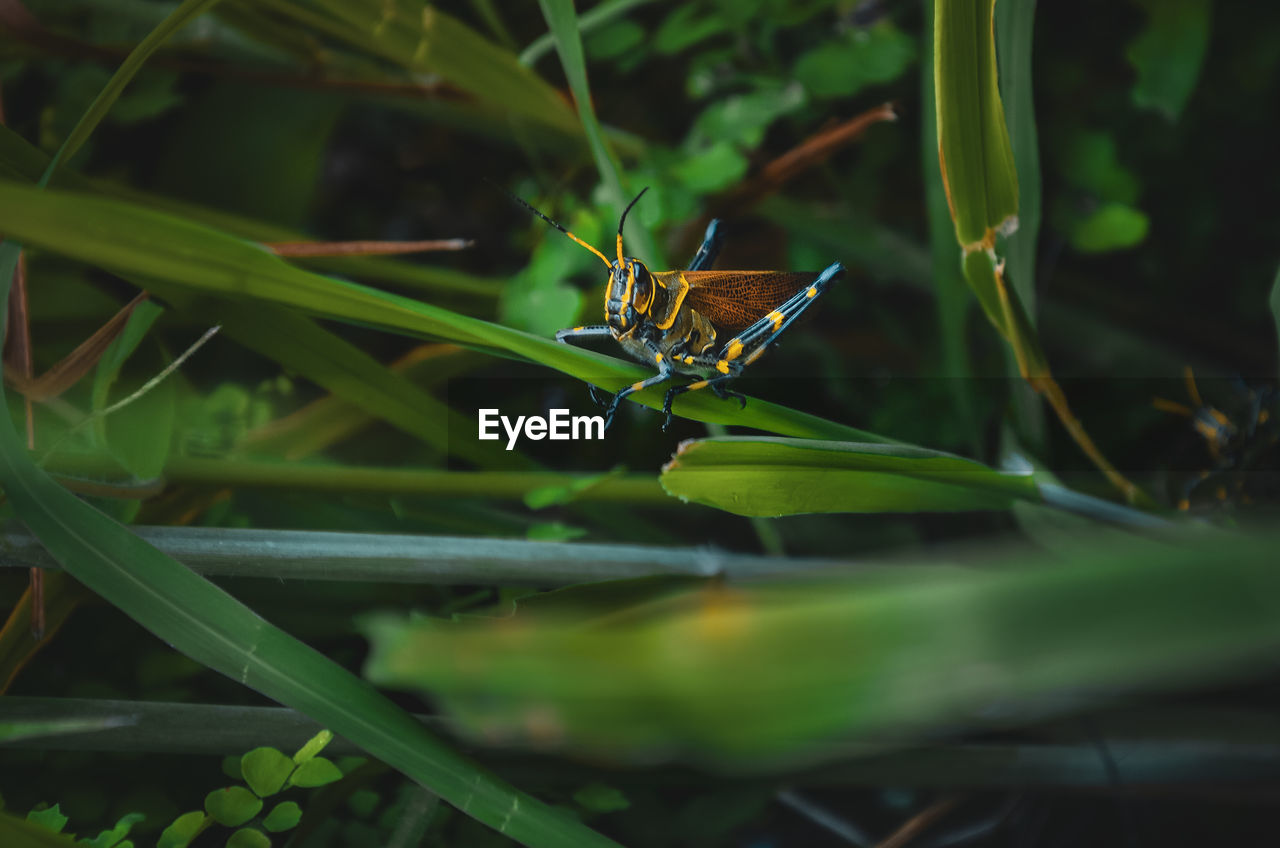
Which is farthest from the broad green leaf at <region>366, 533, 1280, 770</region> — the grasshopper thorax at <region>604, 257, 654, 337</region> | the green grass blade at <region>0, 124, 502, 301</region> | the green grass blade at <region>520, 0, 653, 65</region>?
the green grass blade at <region>520, 0, 653, 65</region>

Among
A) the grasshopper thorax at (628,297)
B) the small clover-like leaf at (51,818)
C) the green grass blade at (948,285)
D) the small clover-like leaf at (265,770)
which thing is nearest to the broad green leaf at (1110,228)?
the green grass blade at (948,285)

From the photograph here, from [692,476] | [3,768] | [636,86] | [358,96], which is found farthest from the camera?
[636,86]

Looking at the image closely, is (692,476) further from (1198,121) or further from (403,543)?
(1198,121)

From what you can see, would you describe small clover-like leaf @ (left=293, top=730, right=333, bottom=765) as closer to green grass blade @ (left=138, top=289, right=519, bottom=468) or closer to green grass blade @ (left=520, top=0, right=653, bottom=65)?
green grass blade @ (left=138, top=289, right=519, bottom=468)

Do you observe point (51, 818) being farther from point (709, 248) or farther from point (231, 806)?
point (709, 248)

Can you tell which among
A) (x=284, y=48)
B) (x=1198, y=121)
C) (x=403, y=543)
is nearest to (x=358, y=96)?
(x=284, y=48)

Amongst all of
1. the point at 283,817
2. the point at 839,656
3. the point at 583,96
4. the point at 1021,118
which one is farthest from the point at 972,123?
the point at 283,817
